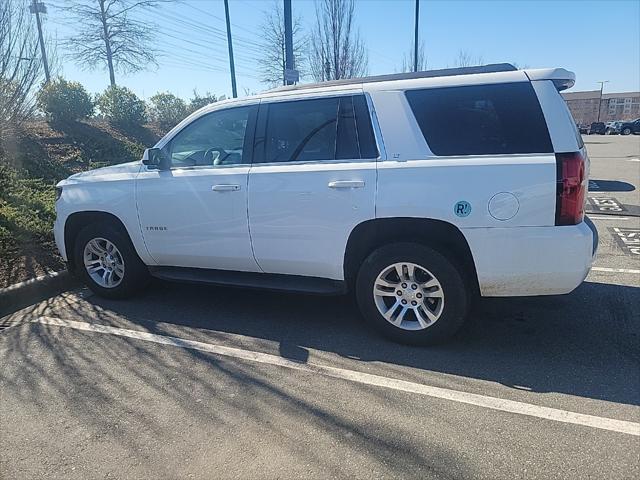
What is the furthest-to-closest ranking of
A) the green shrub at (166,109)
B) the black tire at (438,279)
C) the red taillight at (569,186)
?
the green shrub at (166,109), the black tire at (438,279), the red taillight at (569,186)

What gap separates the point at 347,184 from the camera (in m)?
3.69

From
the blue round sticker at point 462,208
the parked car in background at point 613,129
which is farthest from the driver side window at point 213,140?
the parked car in background at point 613,129

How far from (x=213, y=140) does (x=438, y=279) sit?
2.37m

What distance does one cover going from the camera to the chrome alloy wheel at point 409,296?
3664 millimetres

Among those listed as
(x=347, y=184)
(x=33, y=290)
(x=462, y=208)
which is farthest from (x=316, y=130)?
(x=33, y=290)

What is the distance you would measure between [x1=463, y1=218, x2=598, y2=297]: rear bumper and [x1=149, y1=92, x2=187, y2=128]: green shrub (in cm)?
1773

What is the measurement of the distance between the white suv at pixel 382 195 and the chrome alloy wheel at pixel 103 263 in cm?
21

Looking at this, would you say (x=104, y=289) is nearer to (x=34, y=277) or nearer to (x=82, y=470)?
(x=34, y=277)

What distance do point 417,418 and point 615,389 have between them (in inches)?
51.7

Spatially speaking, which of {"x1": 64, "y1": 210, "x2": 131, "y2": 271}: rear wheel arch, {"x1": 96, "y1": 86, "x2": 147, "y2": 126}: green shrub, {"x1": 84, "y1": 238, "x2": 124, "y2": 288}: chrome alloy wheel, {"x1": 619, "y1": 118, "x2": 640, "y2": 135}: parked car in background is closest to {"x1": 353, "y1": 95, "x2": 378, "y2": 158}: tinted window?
{"x1": 64, "y1": 210, "x2": 131, "y2": 271}: rear wheel arch

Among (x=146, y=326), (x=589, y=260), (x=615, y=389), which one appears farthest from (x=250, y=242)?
(x=615, y=389)

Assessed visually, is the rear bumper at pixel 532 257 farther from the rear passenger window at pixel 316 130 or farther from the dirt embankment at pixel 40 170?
the dirt embankment at pixel 40 170

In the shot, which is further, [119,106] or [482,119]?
[119,106]

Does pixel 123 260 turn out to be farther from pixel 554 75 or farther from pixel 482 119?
pixel 554 75
